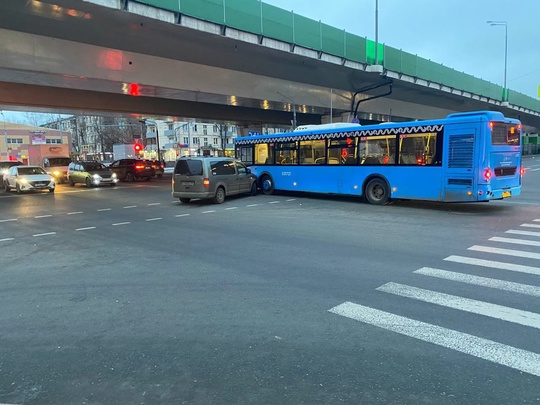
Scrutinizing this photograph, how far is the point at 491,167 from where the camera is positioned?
12258mm

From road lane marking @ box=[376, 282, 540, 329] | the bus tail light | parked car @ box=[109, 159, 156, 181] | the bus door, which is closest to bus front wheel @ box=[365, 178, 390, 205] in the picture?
the bus door

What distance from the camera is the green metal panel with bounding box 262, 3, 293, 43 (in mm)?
19219

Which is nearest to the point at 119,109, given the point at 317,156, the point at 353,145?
the point at 317,156

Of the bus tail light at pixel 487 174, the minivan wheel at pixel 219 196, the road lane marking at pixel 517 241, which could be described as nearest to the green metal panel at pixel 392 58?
the minivan wheel at pixel 219 196

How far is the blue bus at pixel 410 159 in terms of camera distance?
12.3 meters

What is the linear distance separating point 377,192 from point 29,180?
19057mm

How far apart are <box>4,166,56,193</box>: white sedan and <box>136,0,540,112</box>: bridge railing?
1293 centimetres

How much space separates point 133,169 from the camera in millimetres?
32500

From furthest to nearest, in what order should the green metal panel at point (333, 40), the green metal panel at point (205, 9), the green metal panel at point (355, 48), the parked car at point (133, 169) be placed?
the parked car at point (133, 169) < the green metal panel at point (355, 48) < the green metal panel at point (333, 40) < the green metal panel at point (205, 9)

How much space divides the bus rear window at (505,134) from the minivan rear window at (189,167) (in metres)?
10.2

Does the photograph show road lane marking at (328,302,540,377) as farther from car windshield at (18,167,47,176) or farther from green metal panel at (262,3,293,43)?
car windshield at (18,167,47,176)

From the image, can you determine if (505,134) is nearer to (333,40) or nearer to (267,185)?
(267,185)

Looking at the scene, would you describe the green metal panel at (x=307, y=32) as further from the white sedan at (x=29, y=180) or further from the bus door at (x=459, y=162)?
the white sedan at (x=29, y=180)

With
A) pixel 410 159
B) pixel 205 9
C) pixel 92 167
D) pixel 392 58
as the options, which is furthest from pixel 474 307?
pixel 92 167
